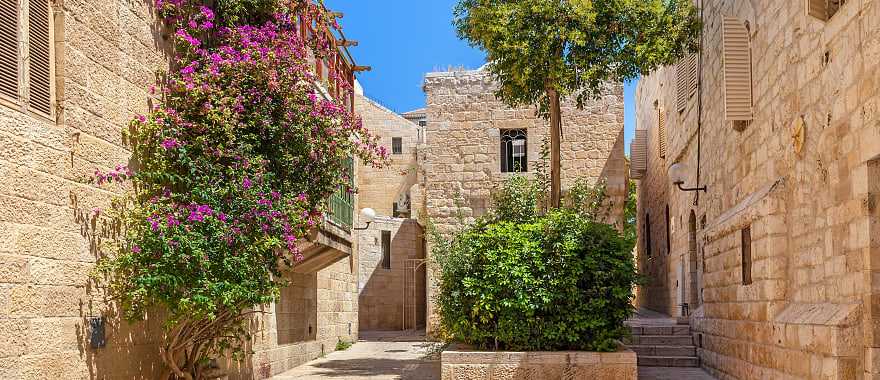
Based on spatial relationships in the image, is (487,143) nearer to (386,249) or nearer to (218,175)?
(386,249)

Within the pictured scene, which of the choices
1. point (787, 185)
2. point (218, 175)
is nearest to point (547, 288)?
point (787, 185)

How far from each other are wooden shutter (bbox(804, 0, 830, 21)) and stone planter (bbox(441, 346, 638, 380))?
4.34m

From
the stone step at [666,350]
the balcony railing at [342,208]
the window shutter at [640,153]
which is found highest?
the window shutter at [640,153]

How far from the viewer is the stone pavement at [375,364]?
1253 centimetres

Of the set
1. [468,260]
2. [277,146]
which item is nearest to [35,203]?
[277,146]

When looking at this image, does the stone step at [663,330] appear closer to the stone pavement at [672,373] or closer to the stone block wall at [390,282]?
the stone pavement at [672,373]

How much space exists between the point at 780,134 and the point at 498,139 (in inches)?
436

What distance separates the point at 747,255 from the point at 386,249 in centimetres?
1750

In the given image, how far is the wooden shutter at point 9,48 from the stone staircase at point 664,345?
30.5ft

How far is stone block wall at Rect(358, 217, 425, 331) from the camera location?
2577 centimetres

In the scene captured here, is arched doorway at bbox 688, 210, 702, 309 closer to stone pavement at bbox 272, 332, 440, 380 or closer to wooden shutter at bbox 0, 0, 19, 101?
stone pavement at bbox 272, 332, 440, 380

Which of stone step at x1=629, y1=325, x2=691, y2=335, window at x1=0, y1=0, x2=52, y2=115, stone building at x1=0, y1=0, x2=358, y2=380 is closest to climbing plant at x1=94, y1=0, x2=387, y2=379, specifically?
stone building at x1=0, y1=0, x2=358, y2=380

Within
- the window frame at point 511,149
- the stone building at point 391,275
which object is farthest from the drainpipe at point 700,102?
the stone building at point 391,275

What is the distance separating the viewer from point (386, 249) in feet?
86.9
